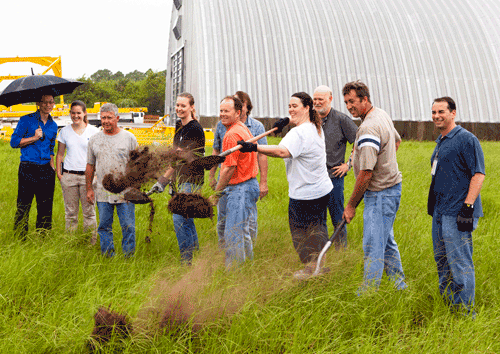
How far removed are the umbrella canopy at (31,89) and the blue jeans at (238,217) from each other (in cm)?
240

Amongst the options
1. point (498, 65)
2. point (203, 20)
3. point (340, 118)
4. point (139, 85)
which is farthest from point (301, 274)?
point (139, 85)

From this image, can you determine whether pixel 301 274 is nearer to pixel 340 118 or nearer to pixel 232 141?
pixel 232 141

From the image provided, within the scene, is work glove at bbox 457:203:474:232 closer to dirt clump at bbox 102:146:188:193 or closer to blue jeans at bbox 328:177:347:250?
blue jeans at bbox 328:177:347:250

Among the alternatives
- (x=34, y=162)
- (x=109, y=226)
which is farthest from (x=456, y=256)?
(x=34, y=162)

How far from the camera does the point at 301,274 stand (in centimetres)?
326

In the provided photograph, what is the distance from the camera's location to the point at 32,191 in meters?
4.66

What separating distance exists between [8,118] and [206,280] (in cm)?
2052

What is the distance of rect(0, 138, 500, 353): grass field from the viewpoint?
8.60ft

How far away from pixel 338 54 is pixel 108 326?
797 inches

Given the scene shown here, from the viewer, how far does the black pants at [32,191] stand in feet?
15.1

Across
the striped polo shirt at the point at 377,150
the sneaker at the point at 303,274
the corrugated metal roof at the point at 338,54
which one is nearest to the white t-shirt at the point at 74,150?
the sneaker at the point at 303,274

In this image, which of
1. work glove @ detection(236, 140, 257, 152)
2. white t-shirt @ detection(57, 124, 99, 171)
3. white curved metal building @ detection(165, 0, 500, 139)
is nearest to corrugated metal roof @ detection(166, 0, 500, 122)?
white curved metal building @ detection(165, 0, 500, 139)

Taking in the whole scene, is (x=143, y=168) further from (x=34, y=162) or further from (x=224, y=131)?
(x=34, y=162)

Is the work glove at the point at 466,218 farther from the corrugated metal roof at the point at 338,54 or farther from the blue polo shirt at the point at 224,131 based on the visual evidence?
the corrugated metal roof at the point at 338,54
